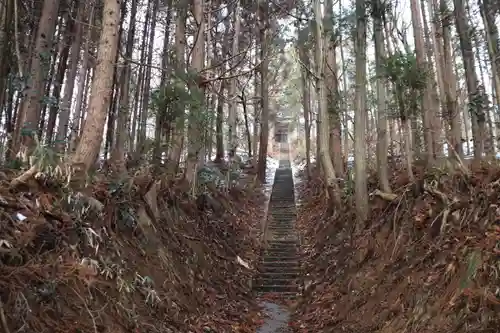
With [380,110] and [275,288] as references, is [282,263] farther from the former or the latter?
[380,110]

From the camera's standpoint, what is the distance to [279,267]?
32.6ft

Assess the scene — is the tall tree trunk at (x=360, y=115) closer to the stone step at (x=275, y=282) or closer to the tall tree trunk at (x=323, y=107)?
the stone step at (x=275, y=282)

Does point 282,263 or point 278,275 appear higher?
point 282,263

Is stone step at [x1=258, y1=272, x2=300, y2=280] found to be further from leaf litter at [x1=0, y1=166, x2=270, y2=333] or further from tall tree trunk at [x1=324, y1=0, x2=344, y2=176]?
tall tree trunk at [x1=324, y1=0, x2=344, y2=176]

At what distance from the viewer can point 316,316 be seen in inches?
279

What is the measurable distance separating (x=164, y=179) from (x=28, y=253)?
4.67m

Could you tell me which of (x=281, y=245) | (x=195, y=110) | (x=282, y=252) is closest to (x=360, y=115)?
(x=195, y=110)

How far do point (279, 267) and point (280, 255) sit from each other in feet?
2.21

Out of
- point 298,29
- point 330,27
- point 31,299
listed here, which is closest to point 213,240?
point 31,299

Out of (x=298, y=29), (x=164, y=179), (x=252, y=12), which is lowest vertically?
(x=164, y=179)

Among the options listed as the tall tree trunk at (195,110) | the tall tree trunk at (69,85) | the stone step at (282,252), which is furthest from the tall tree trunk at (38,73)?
the stone step at (282,252)

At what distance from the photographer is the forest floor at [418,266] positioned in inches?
159

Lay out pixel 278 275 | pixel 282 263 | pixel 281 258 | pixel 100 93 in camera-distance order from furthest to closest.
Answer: pixel 281 258
pixel 282 263
pixel 278 275
pixel 100 93

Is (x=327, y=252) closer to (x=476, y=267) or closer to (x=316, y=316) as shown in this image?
(x=316, y=316)
